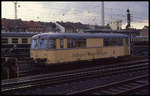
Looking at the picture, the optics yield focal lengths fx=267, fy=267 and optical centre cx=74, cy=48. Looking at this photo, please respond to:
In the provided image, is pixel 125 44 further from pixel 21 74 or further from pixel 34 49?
pixel 21 74

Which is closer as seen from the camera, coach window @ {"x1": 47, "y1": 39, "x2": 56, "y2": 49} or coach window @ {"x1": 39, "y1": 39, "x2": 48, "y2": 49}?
coach window @ {"x1": 47, "y1": 39, "x2": 56, "y2": 49}

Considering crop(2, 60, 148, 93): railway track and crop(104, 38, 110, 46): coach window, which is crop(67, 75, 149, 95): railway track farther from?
crop(104, 38, 110, 46): coach window

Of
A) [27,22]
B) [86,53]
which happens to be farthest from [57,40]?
[27,22]

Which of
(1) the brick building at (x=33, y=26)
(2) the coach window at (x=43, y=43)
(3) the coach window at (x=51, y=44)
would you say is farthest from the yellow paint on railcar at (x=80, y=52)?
(1) the brick building at (x=33, y=26)

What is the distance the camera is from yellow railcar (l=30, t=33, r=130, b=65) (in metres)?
17.4

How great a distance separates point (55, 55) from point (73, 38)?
2053 mm

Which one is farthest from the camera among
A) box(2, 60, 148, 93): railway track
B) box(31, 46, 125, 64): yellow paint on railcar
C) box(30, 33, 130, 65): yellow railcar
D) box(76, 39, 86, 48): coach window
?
box(76, 39, 86, 48): coach window

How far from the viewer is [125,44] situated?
23.2 m

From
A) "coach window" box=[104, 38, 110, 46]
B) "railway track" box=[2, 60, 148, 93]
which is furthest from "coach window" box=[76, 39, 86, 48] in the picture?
"railway track" box=[2, 60, 148, 93]

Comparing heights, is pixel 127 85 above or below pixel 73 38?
below

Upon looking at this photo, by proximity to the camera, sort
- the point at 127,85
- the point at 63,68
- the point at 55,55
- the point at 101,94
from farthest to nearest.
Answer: the point at 63,68, the point at 55,55, the point at 127,85, the point at 101,94

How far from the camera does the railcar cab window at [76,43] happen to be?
18172 mm

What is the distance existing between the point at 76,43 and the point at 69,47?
0.80m

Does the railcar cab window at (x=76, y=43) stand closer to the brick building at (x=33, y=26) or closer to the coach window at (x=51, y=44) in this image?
the coach window at (x=51, y=44)
